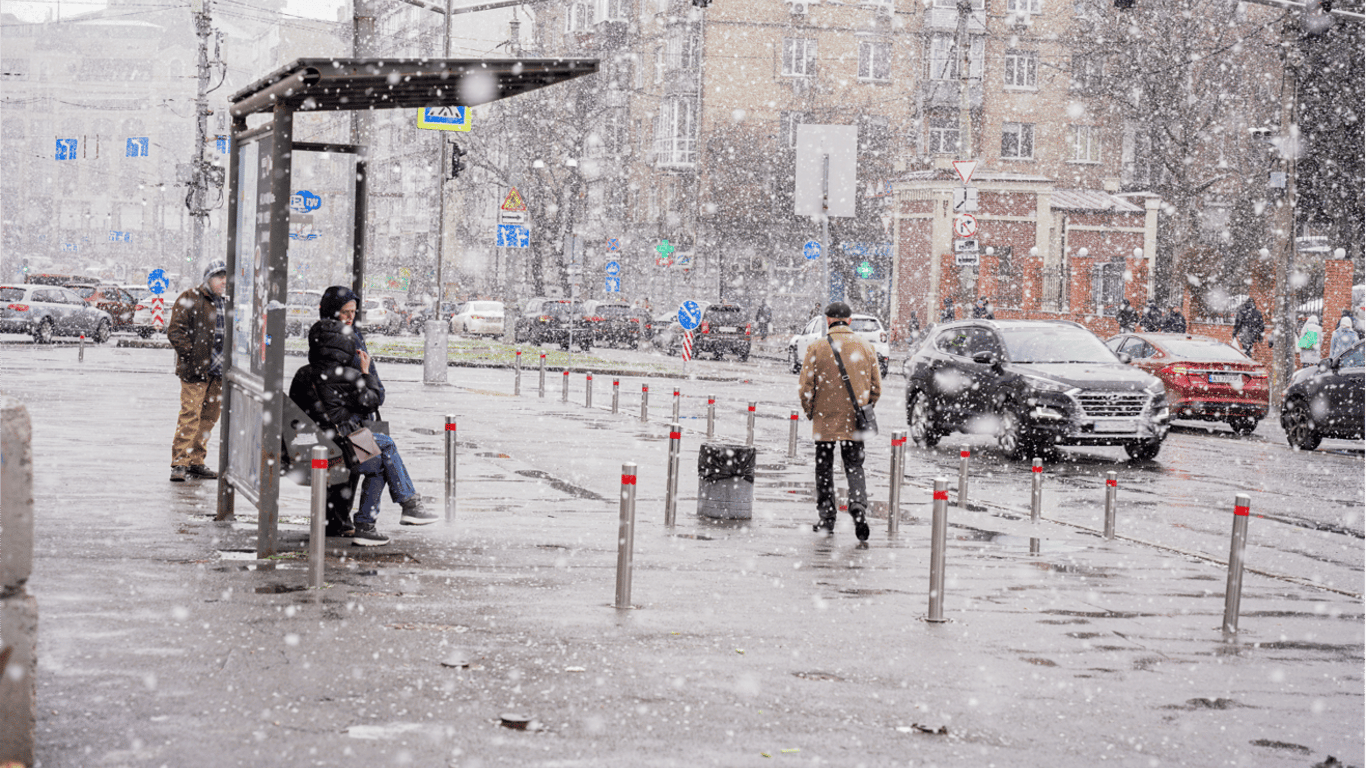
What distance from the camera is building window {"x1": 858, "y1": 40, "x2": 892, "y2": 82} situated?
216 feet

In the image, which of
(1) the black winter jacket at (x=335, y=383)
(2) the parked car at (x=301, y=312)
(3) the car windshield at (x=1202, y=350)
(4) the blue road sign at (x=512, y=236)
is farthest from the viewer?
(2) the parked car at (x=301, y=312)

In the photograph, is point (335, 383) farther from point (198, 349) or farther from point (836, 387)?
point (836, 387)

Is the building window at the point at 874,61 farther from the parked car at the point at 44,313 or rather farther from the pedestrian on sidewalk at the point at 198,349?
the pedestrian on sidewalk at the point at 198,349

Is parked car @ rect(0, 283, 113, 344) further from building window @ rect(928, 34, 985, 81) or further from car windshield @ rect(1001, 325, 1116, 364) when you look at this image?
building window @ rect(928, 34, 985, 81)

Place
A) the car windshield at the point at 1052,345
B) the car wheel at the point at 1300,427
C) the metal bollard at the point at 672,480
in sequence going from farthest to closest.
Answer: the car wheel at the point at 1300,427 < the car windshield at the point at 1052,345 < the metal bollard at the point at 672,480

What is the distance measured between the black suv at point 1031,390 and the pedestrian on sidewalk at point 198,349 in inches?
385

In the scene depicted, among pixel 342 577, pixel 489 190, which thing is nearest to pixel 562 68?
pixel 342 577

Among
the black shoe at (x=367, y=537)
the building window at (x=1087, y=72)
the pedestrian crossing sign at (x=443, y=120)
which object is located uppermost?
the building window at (x=1087, y=72)

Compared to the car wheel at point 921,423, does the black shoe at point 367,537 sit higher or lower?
lower

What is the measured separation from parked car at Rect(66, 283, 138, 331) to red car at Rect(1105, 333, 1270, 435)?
3358 centimetres

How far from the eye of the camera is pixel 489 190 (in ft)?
264

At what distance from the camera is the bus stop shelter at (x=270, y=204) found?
967 cm

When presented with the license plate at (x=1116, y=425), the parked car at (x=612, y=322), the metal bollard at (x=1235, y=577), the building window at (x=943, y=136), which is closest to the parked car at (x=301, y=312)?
the parked car at (x=612, y=322)

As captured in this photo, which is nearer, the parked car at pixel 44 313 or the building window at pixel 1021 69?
the parked car at pixel 44 313
